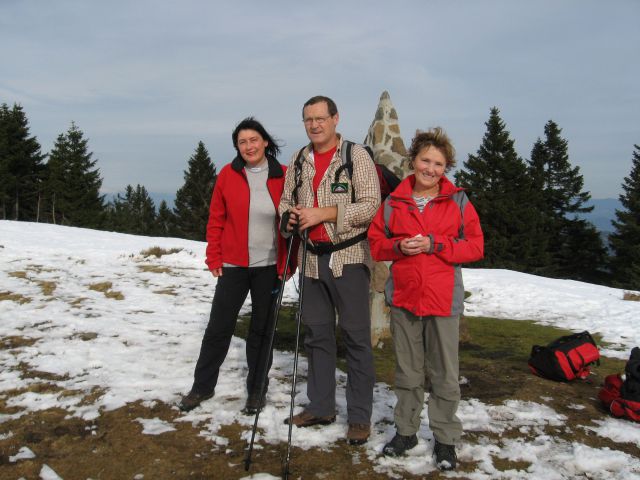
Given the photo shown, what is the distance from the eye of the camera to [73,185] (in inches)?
1960

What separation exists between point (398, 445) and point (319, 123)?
2.47 m

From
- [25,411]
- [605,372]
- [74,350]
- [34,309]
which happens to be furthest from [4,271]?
[605,372]

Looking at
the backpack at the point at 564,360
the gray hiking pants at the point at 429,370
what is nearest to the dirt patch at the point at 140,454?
the gray hiking pants at the point at 429,370

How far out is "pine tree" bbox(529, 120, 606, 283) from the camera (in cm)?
4109

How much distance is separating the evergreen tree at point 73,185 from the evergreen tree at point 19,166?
1272 millimetres

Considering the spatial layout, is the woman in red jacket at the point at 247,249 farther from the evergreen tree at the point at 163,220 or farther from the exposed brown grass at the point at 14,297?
the evergreen tree at the point at 163,220

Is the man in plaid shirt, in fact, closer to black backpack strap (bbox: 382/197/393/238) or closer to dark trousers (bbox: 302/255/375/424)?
dark trousers (bbox: 302/255/375/424)

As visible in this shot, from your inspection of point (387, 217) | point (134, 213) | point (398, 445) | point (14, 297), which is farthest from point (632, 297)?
point (134, 213)

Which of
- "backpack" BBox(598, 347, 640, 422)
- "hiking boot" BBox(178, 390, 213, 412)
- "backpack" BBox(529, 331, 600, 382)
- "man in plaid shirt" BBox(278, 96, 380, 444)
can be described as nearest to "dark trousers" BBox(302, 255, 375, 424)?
"man in plaid shirt" BBox(278, 96, 380, 444)

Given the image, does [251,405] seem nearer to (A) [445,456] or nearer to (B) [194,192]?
(A) [445,456]

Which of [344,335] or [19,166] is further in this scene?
[19,166]

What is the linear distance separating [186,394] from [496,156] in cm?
4164

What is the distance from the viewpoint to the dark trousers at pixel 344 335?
3764 millimetres

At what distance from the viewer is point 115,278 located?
391 inches
